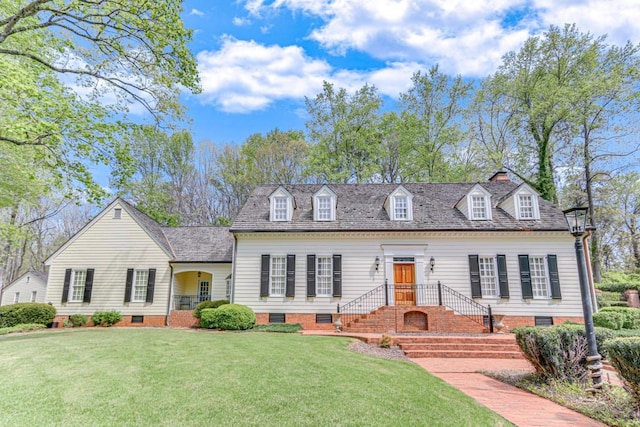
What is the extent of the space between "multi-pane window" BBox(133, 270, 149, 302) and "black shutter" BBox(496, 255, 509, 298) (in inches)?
663

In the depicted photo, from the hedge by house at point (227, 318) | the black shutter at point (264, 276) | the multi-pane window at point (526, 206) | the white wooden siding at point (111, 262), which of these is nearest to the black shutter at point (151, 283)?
the white wooden siding at point (111, 262)

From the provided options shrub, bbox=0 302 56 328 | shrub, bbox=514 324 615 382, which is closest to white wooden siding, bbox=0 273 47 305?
shrub, bbox=0 302 56 328

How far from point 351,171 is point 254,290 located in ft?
49.9

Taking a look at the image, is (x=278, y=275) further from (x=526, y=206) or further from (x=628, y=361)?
(x=628, y=361)

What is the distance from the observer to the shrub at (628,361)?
4.68m

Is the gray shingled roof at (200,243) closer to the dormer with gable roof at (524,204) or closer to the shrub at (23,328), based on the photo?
the shrub at (23,328)

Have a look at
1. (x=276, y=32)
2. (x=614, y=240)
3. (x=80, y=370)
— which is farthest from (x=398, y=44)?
(x=614, y=240)

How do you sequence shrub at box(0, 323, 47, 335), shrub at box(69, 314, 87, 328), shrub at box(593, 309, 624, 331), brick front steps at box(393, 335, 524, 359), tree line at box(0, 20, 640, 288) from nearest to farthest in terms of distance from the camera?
brick front steps at box(393, 335, 524, 359), shrub at box(593, 309, 624, 331), shrub at box(0, 323, 47, 335), shrub at box(69, 314, 87, 328), tree line at box(0, 20, 640, 288)

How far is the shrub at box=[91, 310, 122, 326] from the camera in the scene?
623 inches

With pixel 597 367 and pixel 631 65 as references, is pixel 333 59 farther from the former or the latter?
pixel 631 65

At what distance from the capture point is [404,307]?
44.4 ft

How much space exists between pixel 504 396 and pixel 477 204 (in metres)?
11.4

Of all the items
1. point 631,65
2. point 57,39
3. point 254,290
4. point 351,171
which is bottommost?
point 254,290

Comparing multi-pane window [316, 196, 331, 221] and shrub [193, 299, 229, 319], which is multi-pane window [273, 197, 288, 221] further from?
shrub [193, 299, 229, 319]
